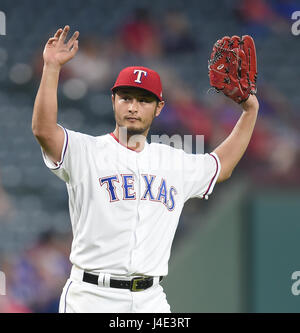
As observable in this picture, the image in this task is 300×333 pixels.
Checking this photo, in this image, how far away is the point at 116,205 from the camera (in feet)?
7.81

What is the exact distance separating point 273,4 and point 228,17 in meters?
0.48

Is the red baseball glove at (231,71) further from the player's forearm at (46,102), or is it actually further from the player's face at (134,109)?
the player's forearm at (46,102)

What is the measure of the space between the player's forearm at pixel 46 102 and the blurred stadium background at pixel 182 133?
271 cm

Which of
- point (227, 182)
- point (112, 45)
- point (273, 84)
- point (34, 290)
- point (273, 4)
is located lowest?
point (34, 290)

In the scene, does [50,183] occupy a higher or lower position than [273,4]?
lower

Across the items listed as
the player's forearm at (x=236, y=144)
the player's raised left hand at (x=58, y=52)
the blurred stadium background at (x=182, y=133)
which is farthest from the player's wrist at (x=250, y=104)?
the blurred stadium background at (x=182, y=133)

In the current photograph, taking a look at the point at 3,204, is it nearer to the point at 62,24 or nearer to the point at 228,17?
the point at 62,24

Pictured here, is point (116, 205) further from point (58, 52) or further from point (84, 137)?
point (58, 52)

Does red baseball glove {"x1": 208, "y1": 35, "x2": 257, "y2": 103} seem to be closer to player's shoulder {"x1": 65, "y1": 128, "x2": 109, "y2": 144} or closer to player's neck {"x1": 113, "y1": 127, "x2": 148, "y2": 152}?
player's neck {"x1": 113, "y1": 127, "x2": 148, "y2": 152}
